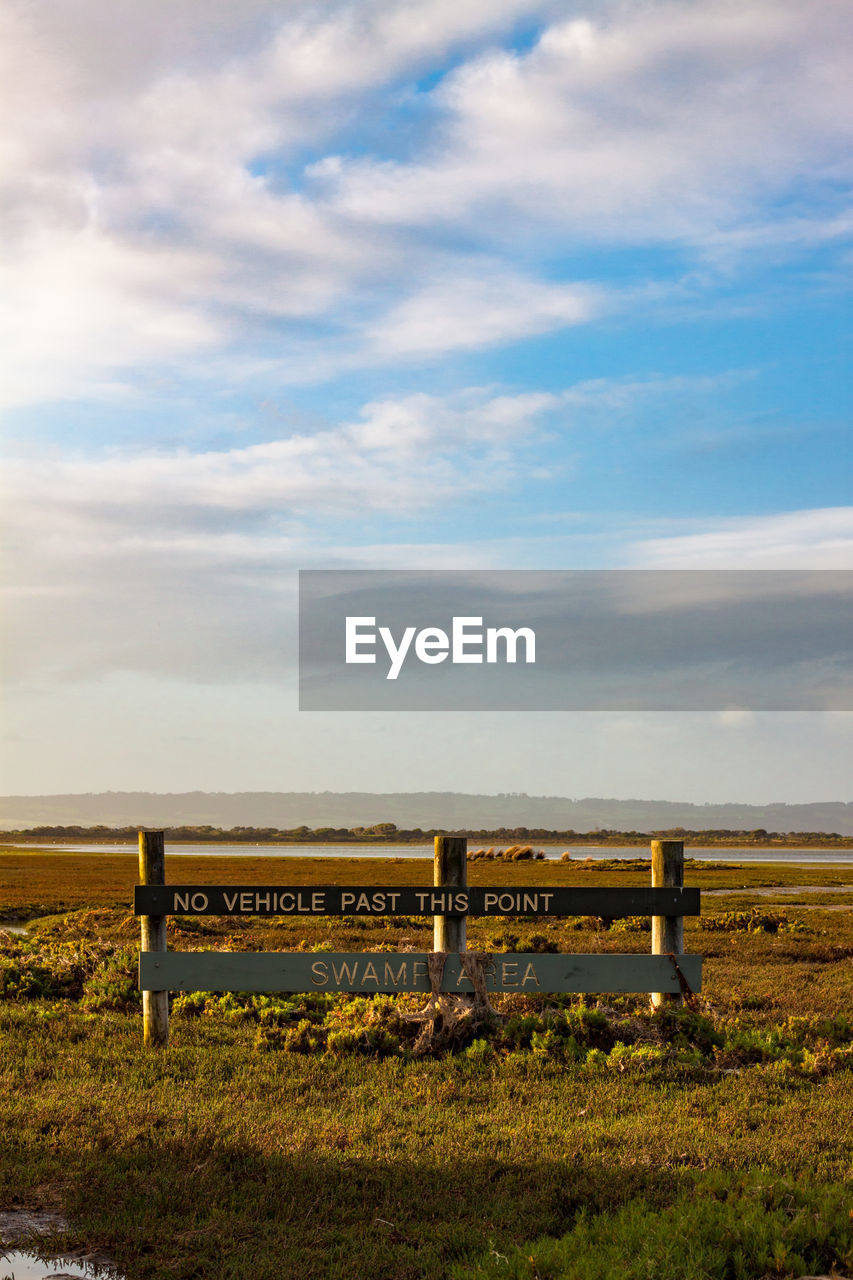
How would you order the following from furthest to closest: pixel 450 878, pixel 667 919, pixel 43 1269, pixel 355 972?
pixel 667 919 < pixel 450 878 < pixel 355 972 < pixel 43 1269

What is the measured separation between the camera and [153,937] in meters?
12.3

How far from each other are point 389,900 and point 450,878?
878 millimetres

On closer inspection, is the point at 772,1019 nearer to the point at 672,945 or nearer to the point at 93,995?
the point at 672,945

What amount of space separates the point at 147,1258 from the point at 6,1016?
303 inches

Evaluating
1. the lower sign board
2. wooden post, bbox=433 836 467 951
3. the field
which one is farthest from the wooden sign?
the field

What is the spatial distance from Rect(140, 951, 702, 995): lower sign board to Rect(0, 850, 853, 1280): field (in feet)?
1.38

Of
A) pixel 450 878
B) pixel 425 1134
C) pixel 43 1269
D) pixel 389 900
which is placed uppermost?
pixel 450 878

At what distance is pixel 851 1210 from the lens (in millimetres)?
6457

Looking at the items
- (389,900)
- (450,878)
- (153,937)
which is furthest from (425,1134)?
(153,937)

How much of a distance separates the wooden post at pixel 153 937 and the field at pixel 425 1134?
294mm

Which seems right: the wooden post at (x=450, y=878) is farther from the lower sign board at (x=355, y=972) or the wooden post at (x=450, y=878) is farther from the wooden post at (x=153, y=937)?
the wooden post at (x=153, y=937)

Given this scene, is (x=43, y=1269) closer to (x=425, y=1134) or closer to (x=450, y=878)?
(x=425, y=1134)

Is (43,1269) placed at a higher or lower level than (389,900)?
lower

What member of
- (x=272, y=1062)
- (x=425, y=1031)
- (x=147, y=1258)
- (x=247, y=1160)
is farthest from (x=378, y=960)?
(x=147, y=1258)
